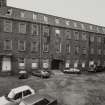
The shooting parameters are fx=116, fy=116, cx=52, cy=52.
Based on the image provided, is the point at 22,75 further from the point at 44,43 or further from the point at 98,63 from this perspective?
the point at 98,63

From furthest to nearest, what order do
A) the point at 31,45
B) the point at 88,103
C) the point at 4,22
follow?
the point at 31,45 < the point at 4,22 < the point at 88,103

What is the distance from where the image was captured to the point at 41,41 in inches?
961

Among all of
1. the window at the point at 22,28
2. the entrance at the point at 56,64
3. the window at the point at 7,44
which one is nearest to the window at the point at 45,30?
the window at the point at 22,28

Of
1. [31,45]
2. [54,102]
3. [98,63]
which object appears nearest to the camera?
[54,102]

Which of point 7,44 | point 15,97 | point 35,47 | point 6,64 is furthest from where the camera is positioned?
point 35,47

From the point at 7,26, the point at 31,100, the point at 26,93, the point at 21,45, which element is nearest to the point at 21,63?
the point at 21,45

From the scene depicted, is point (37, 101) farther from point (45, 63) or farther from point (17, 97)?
point (45, 63)

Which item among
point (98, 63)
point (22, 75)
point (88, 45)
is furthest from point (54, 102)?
point (98, 63)

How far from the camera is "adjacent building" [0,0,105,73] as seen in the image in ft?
70.2

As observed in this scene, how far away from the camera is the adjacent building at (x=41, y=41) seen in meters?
21.4

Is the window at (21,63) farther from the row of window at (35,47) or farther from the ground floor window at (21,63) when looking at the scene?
the row of window at (35,47)

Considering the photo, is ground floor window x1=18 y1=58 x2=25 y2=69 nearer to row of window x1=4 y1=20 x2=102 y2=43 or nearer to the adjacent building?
the adjacent building

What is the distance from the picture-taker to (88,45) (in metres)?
31.0

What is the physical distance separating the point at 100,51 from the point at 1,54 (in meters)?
26.6
